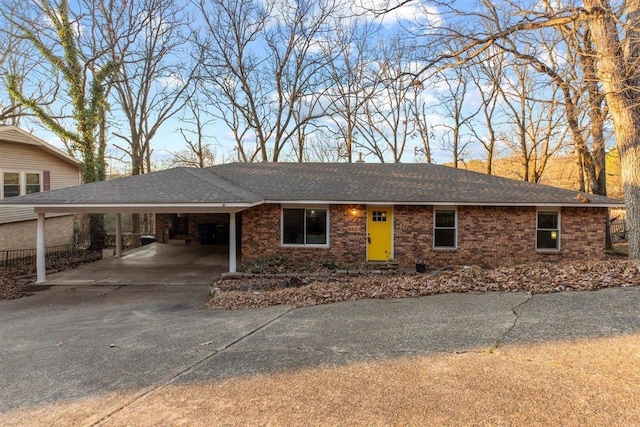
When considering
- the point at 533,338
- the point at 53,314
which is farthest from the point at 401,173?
the point at 53,314

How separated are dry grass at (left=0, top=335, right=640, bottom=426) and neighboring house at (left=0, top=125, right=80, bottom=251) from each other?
14980 millimetres

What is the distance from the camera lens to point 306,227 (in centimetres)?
1236

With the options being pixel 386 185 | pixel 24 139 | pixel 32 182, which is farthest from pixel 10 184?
pixel 386 185

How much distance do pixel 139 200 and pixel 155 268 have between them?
136 inches

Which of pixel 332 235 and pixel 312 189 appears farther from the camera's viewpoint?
pixel 312 189

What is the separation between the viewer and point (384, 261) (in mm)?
12258

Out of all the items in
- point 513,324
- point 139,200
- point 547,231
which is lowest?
point 513,324

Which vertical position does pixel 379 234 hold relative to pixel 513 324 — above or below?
above

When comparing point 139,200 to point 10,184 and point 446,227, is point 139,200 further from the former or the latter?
point 446,227

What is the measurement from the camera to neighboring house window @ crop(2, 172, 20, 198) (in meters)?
14.6

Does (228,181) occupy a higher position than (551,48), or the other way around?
→ (551,48)

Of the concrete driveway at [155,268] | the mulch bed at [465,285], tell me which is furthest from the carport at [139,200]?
the mulch bed at [465,285]

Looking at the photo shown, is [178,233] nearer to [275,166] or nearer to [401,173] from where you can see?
[275,166]

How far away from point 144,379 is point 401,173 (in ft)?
41.4
